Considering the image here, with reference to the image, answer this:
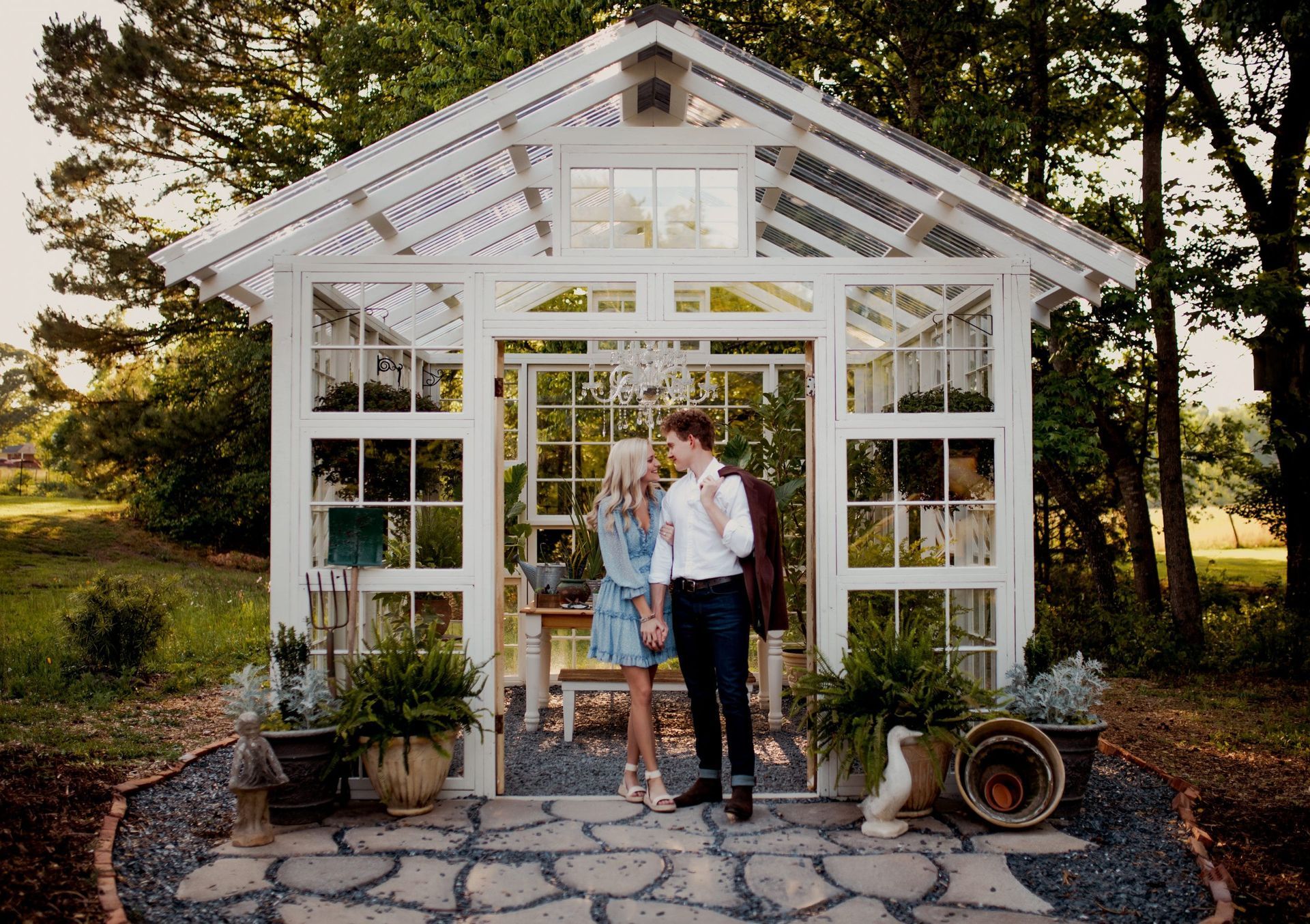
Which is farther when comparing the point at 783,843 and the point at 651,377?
the point at 651,377

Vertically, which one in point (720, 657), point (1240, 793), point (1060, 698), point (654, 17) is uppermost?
point (654, 17)

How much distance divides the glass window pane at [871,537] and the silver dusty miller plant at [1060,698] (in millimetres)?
850

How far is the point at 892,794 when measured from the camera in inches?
182

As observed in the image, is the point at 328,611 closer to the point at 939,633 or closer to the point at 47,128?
the point at 939,633

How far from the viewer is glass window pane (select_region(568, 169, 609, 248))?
214 inches

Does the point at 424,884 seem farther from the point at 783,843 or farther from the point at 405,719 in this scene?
the point at 783,843

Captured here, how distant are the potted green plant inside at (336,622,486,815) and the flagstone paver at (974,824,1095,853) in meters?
2.26

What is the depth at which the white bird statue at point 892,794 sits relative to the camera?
15.1 ft

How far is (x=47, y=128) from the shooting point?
15.0 m


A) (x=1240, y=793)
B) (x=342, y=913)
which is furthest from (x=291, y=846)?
(x=1240, y=793)

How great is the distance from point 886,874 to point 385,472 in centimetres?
286

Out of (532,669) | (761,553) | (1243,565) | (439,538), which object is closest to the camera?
(761,553)

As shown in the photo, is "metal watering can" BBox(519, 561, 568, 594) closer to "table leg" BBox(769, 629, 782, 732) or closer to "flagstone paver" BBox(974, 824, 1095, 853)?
"table leg" BBox(769, 629, 782, 732)

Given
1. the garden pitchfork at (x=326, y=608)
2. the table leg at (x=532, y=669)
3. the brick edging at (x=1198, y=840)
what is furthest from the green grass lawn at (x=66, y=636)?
the brick edging at (x=1198, y=840)
